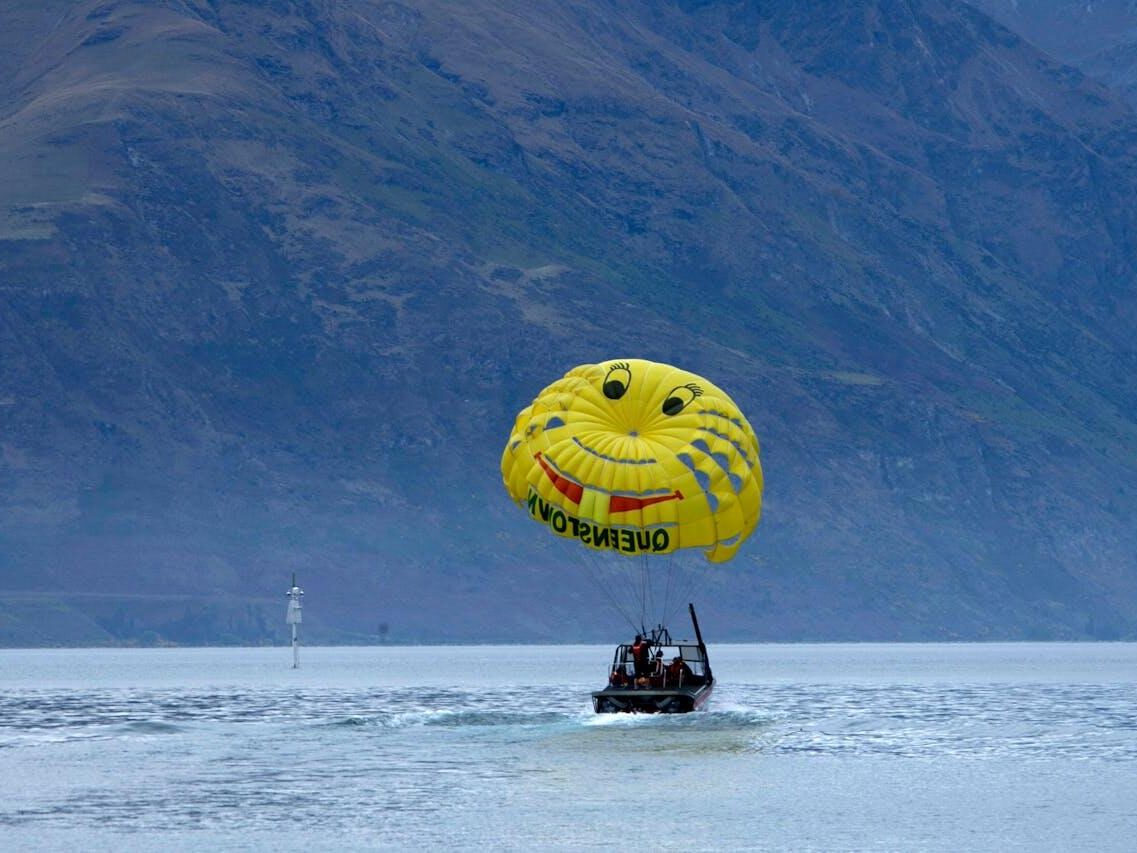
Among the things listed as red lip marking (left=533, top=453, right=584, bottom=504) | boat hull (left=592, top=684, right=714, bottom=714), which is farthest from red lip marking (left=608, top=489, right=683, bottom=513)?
boat hull (left=592, top=684, right=714, bottom=714)

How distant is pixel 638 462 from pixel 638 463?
4 cm

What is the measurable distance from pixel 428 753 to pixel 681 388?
17.8 metres

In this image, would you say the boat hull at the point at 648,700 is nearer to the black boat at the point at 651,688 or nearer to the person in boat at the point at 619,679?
the black boat at the point at 651,688

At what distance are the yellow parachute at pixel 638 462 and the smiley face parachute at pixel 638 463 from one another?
37mm

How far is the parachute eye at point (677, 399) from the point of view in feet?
313

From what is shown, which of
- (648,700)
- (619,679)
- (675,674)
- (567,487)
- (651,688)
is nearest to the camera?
(567,487)

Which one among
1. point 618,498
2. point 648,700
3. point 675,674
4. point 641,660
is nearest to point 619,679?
point 641,660

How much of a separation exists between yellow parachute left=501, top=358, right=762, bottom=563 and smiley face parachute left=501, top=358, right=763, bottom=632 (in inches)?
1.5

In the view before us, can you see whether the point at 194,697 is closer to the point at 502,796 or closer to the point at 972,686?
the point at 972,686

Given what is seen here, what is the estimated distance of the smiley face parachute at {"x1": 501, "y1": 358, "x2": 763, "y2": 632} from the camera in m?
93.4

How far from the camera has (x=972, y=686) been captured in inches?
6978

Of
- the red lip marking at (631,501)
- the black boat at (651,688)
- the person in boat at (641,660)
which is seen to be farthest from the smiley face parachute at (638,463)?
the person in boat at (641,660)

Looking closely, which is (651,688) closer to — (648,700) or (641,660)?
(648,700)

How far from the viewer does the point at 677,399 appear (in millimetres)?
95312
